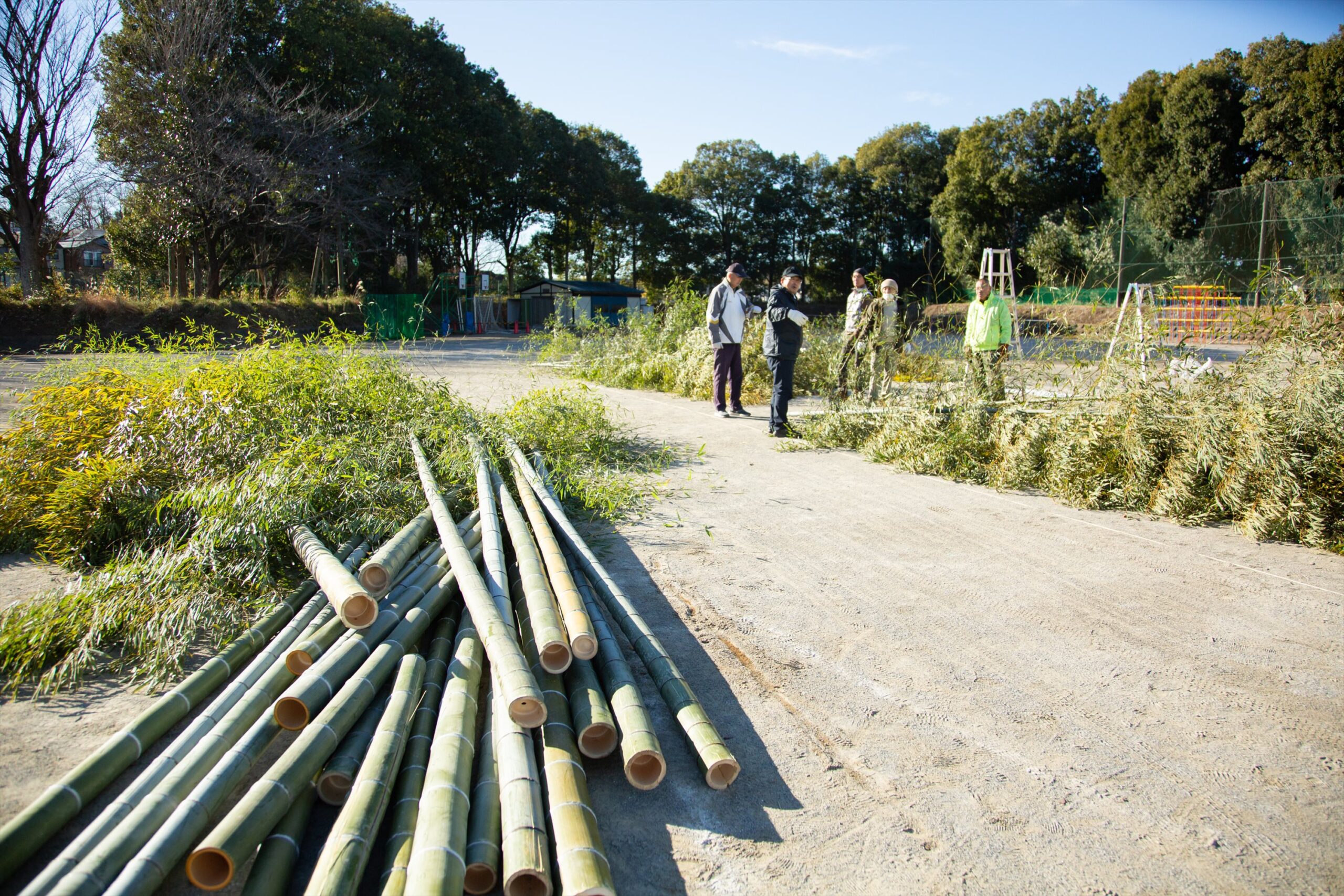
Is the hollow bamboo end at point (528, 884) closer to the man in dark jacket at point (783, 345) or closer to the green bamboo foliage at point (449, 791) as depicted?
the green bamboo foliage at point (449, 791)

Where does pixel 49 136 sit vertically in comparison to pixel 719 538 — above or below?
above

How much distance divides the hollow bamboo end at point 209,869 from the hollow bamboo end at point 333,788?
392 mm

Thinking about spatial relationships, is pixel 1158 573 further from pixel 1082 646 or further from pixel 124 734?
pixel 124 734

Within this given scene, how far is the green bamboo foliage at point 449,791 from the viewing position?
2.20 meters

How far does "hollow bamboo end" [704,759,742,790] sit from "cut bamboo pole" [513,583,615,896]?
416 millimetres

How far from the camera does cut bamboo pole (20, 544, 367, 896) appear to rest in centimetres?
226

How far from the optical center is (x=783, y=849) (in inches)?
102

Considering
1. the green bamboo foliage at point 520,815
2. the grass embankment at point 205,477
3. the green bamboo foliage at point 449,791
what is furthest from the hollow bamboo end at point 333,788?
the grass embankment at point 205,477

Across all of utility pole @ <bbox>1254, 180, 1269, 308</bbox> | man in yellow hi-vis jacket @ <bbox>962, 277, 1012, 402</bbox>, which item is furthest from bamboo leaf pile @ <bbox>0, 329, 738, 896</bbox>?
utility pole @ <bbox>1254, 180, 1269, 308</bbox>

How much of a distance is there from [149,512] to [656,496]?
3617 mm

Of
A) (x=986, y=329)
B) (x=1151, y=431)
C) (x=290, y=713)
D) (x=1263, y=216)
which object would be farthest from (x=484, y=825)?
(x=1263, y=216)

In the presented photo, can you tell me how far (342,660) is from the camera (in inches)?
128

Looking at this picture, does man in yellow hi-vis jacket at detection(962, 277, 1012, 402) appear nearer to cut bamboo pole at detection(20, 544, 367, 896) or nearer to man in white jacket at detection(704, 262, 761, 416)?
man in white jacket at detection(704, 262, 761, 416)

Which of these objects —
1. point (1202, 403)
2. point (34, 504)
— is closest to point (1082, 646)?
point (1202, 403)
